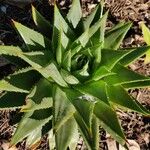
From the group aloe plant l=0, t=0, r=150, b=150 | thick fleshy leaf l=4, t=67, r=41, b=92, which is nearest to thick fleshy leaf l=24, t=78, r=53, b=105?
aloe plant l=0, t=0, r=150, b=150

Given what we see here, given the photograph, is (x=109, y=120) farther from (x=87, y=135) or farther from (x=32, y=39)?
(x=32, y=39)

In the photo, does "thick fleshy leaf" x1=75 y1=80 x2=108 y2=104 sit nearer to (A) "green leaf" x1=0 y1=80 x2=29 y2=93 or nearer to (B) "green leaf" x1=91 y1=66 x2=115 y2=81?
(B) "green leaf" x1=91 y1=66 x2=115 y2=81

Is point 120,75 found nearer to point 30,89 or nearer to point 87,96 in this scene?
point 87,96

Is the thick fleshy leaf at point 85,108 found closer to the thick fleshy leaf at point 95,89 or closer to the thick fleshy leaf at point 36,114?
the thick fleshy leaf at point 95,89

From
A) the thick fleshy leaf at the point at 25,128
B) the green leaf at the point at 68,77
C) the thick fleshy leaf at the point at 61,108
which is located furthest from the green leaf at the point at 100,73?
the thick fleshy leaf at the point at 25,128

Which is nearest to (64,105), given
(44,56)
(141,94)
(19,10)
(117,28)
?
(44,56)

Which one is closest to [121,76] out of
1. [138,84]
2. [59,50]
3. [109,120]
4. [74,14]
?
[138,84]

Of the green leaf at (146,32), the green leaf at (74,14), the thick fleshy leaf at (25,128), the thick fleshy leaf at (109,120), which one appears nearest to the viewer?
the thick fleshy leaf at (109,120)
